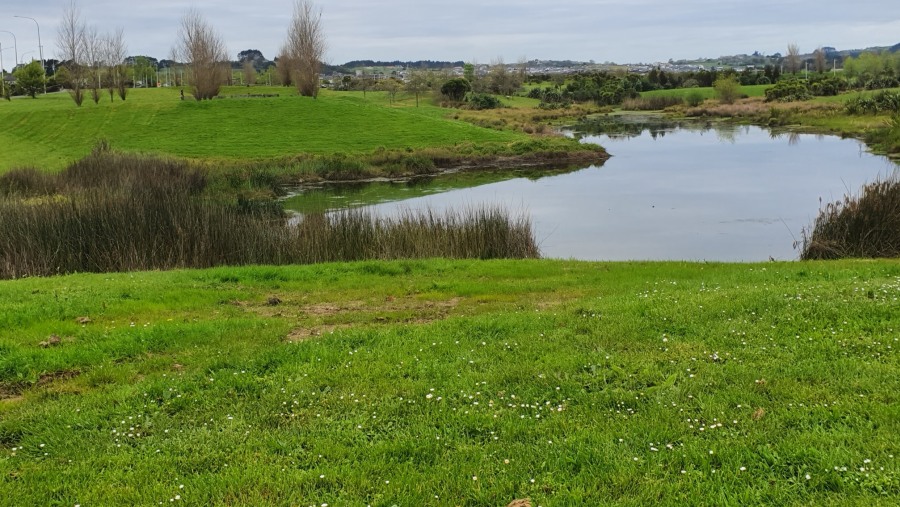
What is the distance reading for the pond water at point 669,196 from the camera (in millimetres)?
22109

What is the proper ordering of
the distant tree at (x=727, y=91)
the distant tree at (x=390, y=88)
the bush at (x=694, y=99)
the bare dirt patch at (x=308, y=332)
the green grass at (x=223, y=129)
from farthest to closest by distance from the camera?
the bush at (x=694, y=99) < the distant tree at (x=727, y=91) < the distant tree at (x=390, y=88) < the green grass at (x=223, y=129) < the bare dirt patch at (x=308, y=332)

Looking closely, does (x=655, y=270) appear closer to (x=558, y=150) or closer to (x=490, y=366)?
(x=490, y=366)

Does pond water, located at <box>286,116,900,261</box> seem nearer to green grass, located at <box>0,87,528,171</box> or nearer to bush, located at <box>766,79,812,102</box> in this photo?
green grass, located at <box>0,87,528,171</box>

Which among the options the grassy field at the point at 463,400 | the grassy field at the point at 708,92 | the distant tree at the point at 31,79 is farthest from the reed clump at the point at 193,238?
the grassy field at the point at 708,92

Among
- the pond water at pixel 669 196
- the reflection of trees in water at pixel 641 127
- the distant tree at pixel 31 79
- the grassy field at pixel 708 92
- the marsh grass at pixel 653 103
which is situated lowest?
the pond water at pixel 669 196

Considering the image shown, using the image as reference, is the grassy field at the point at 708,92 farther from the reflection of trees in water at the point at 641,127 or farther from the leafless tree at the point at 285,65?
the leafless tree at the point at 285,65

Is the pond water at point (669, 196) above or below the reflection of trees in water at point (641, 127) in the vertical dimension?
below

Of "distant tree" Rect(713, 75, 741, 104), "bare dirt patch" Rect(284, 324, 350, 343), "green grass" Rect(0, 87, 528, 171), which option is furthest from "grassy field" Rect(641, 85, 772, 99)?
"bare dirt patch" Rect(284, 324, 350, 343)

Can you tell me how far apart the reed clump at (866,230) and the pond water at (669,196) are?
10.7ft

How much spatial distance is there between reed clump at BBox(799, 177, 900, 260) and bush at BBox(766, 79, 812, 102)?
76995mm

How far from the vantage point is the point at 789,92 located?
291 feet

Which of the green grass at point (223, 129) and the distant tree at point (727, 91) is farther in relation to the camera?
the distant tree at point (727, 91)

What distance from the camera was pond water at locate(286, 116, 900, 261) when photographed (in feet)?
72.5

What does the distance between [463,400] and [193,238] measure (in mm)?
12207
